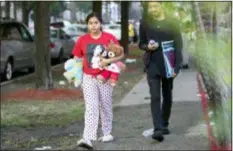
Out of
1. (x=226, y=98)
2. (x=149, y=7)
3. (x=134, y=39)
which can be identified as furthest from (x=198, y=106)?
(x=134, y=39)

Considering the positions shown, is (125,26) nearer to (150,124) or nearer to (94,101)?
(150,124)

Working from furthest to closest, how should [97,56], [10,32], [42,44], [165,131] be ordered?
[10,32]
[42,44]
[165,131]
[97,56]

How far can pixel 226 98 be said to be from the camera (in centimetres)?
267

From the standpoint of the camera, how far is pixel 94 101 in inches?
263

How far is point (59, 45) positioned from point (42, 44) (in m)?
9.91

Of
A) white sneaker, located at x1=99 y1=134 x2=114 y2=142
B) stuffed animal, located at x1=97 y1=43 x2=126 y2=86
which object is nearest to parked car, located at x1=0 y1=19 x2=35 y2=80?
white sneaker, located at x1=99 y1=134 x2=114 y2=142

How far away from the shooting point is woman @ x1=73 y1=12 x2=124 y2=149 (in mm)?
6426

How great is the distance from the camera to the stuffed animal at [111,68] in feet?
20.9

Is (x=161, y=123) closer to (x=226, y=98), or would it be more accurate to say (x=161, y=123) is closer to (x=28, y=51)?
(x=226, y=98)

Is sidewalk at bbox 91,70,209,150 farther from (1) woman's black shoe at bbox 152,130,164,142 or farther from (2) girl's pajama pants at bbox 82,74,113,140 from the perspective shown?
(2) girl's pajama pants at bbox 82,74,113,140

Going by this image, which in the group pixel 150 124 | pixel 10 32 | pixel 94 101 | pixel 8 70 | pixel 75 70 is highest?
pixel 75 70

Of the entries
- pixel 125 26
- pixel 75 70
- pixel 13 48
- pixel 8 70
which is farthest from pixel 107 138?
pixel 125 26

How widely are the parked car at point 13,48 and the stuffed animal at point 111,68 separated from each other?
898 centimetres

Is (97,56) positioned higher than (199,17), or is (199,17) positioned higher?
(199,17)
